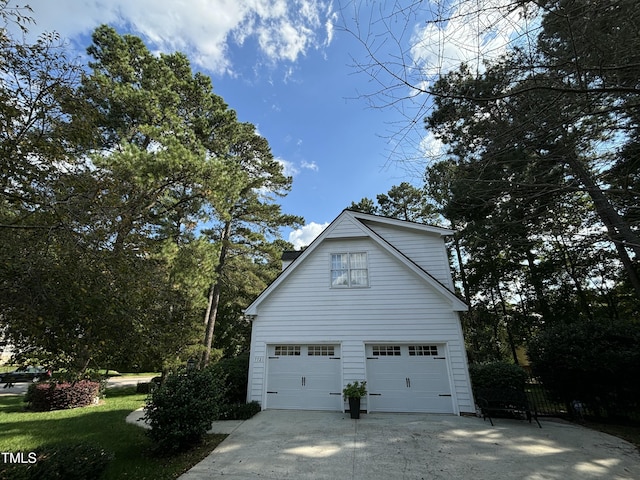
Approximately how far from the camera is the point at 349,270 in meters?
10.4

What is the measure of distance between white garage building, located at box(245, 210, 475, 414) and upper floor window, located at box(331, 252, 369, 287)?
0.12ft

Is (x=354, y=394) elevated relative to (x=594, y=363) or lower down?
Result: lower down

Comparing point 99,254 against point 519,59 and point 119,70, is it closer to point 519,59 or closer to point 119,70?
point 519,59

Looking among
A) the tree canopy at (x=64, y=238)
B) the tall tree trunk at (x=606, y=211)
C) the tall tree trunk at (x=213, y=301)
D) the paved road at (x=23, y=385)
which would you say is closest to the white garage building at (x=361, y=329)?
the tree canopy at (x=64, y=238)

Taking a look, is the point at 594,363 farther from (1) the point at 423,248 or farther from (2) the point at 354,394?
(2) the point at 354,394

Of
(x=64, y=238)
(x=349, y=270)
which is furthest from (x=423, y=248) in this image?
(x=64, y=238)

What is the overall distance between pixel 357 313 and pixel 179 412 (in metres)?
5.90

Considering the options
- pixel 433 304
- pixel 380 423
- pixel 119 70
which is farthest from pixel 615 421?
pixel 119 70

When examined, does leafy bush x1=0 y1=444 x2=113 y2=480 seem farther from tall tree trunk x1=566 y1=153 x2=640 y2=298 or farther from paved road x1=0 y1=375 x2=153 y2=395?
paved road x1=0 y1=375 x2=153 y2=395

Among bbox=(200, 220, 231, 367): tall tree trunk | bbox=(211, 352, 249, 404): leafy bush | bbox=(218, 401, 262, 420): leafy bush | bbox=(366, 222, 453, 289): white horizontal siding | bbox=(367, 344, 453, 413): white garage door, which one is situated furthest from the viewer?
bbox=(200, 220, 231, 367): tall tree trunk

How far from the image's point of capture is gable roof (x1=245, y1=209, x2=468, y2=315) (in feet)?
30.3

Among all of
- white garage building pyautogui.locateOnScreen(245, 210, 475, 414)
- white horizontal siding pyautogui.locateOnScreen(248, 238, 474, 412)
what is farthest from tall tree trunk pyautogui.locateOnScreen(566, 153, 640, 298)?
white horizontal siding pyautogui.locateOnScreen(248, 238, 474, 412)

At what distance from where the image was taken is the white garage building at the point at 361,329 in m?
8.80

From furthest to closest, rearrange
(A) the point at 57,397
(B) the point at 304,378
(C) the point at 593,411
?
(A) the point at 57,397
(B) the point at 304,378
(C) the point at 593,411
